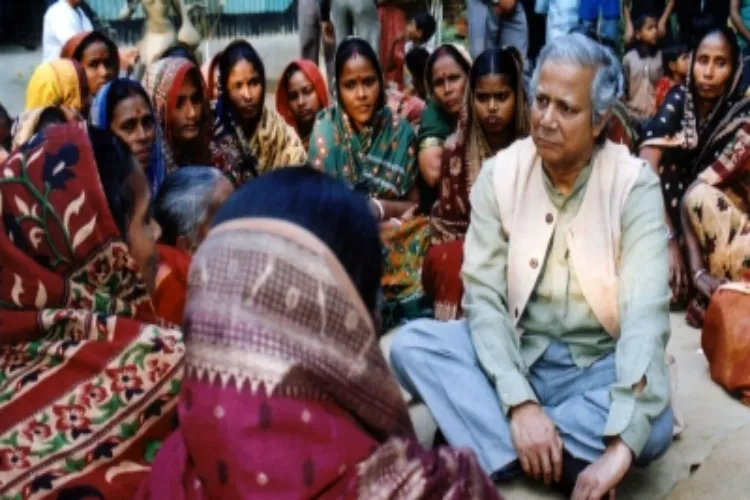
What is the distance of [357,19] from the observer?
7.45 meters

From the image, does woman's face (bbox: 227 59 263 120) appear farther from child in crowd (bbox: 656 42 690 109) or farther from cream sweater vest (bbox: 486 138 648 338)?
child in crowd (bbox: 656 42 690 109)

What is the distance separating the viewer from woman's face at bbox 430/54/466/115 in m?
4.78

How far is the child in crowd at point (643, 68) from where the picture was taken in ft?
24.1

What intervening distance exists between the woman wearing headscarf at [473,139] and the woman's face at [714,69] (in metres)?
0.92

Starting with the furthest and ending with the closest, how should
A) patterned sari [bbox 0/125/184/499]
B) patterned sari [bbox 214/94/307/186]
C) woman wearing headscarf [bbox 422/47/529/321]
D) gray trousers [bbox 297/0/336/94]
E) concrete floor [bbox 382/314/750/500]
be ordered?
gray trousers [bbox 297/0/336/94] < patterned sari [bbox 214/94/307/186] < woman wearing headscarf [bbox 422/47/529/321] < concrete floor [bbox 382/314/750/500] < patterned sari [bbox 0/125/184/499]

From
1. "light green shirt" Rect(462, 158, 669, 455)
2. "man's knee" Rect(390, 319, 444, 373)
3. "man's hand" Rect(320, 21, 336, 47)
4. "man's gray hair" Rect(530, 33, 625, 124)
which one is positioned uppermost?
"man's gray hair" Rect(530, 33, 625, 124)

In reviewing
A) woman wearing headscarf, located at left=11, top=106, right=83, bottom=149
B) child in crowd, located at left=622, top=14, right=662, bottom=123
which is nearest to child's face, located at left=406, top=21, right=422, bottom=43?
child in crowd, located at left=622, top=14, right=662, bottom=123

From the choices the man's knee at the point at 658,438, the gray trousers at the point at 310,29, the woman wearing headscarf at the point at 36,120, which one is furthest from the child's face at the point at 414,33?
the man's knee at the point at 658,438

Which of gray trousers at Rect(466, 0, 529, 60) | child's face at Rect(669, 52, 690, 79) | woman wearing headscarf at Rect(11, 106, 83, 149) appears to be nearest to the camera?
woman wearing headscarf at Rect(11, 106, 83, 149)

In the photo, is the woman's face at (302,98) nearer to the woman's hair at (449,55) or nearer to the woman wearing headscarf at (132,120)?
the woman's hair at (449,55)

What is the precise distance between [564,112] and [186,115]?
234 centimetres

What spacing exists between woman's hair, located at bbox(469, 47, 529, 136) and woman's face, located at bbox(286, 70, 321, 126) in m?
1.58

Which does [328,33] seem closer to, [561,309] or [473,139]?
[473,139]

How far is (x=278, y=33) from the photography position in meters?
11.8
